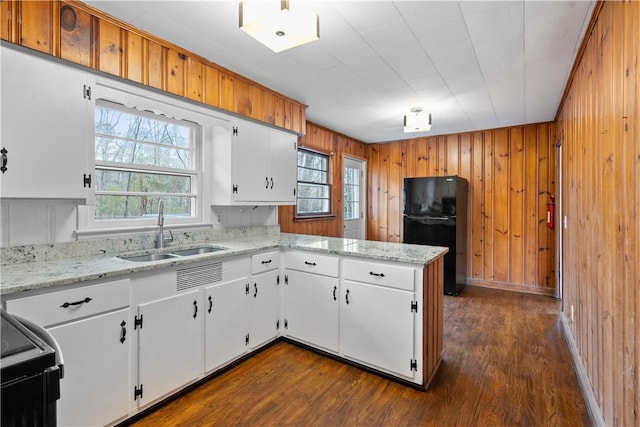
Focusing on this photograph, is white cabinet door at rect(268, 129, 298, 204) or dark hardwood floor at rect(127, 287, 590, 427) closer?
dark hardwood floor at rect(127, 287, 590, 427)

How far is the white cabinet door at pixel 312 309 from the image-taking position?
2568mm

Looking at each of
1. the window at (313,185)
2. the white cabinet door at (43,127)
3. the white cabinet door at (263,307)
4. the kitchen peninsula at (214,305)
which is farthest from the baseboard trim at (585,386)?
the white cabinet door at (43,127)

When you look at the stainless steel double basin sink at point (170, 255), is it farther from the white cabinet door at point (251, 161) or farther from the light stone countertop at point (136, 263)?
the white cabinet door at point (251, 161)

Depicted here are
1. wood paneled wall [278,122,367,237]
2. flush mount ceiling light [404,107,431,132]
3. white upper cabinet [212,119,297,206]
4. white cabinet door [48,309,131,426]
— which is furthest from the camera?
wood paneled wall [278,122,367,237]

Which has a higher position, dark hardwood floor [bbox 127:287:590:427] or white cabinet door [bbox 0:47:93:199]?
white cabinet door [bbox 0:47:93:199]

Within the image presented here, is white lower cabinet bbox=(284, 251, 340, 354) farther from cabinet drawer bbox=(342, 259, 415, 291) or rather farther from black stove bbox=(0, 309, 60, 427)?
black stove bbox=(0, 309, 60, 427)

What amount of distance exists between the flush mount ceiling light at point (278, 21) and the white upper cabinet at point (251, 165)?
1.25 metres

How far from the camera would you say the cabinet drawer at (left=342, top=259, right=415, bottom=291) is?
2170 millimetres

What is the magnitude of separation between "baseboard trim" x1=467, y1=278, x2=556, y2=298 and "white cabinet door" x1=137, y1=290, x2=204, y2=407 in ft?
14.3

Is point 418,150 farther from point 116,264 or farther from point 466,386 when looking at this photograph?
point 116,264

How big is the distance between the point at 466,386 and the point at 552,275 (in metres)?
3.18

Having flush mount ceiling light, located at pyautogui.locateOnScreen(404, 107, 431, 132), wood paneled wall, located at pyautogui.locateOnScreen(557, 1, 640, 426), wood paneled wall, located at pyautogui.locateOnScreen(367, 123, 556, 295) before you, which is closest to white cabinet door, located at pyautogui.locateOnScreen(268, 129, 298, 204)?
flush mount ceiling light, located at pyautogui.locateOnScreen(404, 107, 431, 132)

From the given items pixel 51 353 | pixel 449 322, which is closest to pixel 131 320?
pixel 51 353

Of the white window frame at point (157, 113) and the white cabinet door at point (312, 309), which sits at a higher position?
the white window frame at point (157, 113)
